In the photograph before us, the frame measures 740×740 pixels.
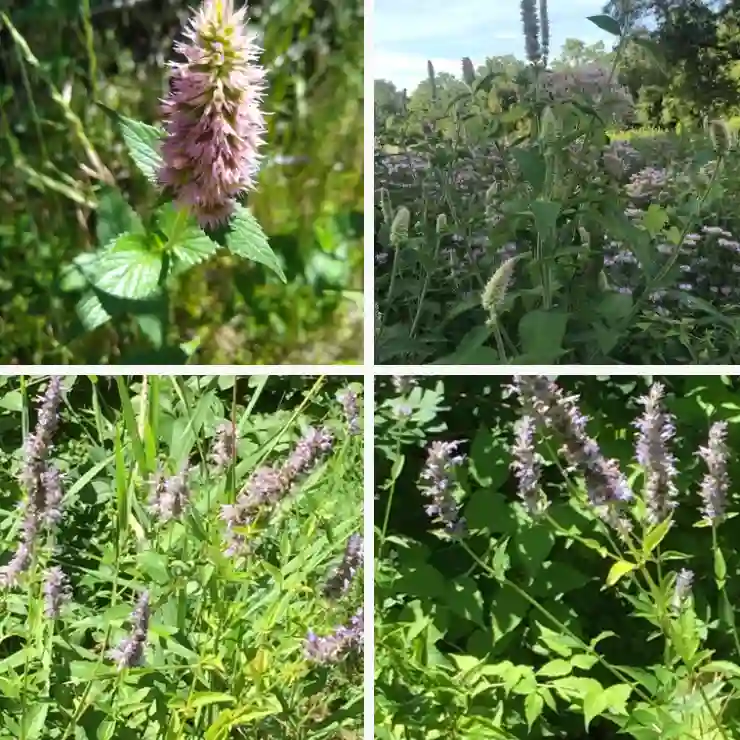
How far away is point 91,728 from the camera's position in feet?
3.57

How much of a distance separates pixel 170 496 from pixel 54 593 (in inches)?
6.8

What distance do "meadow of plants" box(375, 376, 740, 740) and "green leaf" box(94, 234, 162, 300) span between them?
0.91 feet

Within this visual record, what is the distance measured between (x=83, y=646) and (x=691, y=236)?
2.64 ft

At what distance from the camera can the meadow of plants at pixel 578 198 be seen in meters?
1.02

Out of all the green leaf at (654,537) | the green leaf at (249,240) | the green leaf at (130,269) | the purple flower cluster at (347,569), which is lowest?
the purple flower cluster at (347,569)

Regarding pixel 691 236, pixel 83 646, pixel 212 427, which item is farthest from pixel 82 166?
pixel 691 236

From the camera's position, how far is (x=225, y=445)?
3.56 feet

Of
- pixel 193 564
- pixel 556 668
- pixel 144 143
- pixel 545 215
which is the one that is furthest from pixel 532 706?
pixel 144 143

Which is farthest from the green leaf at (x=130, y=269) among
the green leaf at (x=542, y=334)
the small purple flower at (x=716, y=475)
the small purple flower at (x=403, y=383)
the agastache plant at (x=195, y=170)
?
the small purple flower at (x=716, y=475)

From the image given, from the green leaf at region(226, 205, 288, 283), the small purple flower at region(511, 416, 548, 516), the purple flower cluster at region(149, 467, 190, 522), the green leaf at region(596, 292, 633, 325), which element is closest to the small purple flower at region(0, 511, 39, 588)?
the purple flower cluster at region(149, 467, 190, 522)

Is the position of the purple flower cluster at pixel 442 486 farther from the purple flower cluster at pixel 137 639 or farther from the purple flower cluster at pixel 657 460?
the purple flower cluster at pixel 137 639

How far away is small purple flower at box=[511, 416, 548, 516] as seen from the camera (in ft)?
3.50

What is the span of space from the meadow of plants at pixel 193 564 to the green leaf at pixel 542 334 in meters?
0.19

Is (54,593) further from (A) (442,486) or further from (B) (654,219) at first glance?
(B) (654,219)
